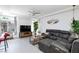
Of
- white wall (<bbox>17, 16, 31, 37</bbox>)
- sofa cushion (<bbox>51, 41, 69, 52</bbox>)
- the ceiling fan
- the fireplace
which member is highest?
the ceiling fan

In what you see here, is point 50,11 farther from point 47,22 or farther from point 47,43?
point 47,43

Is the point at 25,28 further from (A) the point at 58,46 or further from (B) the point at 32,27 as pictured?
(A) the point at 58,46

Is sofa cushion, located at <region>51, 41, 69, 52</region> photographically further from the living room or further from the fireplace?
the fireplace

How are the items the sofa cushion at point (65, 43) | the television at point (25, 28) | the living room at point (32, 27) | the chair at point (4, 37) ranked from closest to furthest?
the chair at point (4, 37), the living room at point (32, 27), the sofa cushion at point (65, 43), the television at point (25, 28)

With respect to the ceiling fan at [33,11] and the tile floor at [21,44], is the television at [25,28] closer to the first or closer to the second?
the tile floor at [21,44]

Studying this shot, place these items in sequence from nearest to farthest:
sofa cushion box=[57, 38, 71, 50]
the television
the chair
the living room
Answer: the chair
the living room
sofa cushion box=[57, 38, 71, 50]
the television

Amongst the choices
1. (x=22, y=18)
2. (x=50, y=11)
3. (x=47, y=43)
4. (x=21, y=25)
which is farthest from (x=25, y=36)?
(x=50, y=11)

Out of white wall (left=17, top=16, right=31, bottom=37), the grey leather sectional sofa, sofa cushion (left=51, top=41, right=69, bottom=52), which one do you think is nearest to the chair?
white wall (left=17, top=16, right=31, bottom=37)

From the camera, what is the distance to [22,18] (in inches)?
96.7

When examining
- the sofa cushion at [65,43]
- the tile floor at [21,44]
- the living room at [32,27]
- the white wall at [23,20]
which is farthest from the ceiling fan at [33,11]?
the sofa cushion at [65,43]

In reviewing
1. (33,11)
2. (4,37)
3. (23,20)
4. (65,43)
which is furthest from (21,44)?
(65,43)

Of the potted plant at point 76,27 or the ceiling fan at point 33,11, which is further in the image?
Result: the potted plant at point 76,27
